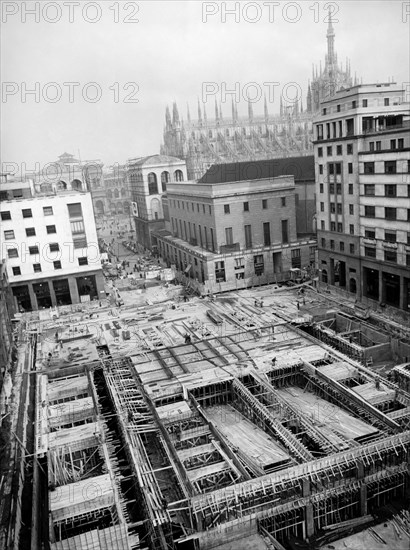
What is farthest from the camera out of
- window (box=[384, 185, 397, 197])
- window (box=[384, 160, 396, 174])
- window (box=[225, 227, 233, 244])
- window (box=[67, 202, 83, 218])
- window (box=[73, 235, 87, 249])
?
window (box=[225, 227, 233, 244])

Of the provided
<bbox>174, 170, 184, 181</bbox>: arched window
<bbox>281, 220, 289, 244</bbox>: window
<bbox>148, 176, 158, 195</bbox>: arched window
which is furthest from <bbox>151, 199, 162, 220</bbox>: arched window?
<bbox>281, 220, 289, 244</bbox>: window

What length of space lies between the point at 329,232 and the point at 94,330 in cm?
2978

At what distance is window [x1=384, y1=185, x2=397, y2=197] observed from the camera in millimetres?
46309

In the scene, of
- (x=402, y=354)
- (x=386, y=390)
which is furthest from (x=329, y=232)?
(x=386, y=390)

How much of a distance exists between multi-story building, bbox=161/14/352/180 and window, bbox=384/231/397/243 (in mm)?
76090

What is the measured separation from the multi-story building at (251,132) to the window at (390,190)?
75.8m

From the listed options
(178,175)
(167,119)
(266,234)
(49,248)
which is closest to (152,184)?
(178,175)

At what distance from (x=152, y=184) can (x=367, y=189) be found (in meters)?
57.3

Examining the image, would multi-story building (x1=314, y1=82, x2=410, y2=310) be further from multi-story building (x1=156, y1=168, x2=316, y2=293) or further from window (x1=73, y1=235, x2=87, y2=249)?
window (x1=73, y1=235, x2=87, y2=249)

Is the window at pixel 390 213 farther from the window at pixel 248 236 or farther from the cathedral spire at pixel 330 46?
the cathedral spire at pixel 330 46

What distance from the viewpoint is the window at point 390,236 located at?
47.4 meters

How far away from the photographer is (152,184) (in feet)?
325

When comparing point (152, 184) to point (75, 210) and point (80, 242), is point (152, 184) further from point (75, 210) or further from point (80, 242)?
point (80, 242)

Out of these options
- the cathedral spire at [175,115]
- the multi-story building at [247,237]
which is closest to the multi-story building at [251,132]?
the cathedral spire at [175,115]
